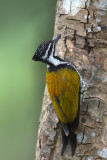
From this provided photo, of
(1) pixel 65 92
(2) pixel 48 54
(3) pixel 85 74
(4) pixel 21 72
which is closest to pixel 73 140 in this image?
(1) pixel 65 92

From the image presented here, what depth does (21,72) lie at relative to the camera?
684 cm

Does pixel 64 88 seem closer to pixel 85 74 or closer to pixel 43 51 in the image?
pixel 85 74

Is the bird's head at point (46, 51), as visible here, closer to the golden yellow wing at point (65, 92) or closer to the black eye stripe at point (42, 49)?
the black eye stripe at point (42, 49)

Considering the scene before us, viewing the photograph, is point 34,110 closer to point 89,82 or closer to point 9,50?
point 9,50

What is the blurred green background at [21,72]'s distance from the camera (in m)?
6.75

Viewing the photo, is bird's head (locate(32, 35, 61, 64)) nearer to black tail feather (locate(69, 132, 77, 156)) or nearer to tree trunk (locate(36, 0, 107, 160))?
tree trunk (locate(36, 0, 107, 160))

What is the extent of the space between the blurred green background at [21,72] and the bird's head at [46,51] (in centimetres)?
267

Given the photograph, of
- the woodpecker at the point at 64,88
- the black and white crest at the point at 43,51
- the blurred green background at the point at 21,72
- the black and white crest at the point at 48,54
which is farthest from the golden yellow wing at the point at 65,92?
the blurred green background at the point at 21,72

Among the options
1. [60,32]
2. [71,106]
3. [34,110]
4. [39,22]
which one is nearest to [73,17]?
[60,32]

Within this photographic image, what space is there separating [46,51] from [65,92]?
504 mm

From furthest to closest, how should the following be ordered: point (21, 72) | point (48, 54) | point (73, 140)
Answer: point (21, 72), point (48, 54), point (73, 140)

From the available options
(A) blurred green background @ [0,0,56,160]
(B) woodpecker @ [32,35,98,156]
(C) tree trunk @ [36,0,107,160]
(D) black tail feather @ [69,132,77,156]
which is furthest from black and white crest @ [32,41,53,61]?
(A) blurred green background @ [0,0,56,160]

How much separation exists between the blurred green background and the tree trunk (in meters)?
2.52

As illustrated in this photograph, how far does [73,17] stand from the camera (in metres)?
4.15
